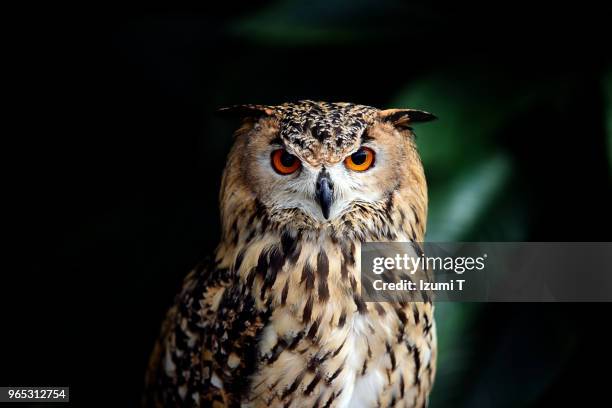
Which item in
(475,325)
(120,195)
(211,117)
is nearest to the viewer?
(475,325)

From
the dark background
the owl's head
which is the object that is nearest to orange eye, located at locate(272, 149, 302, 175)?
the owl's head

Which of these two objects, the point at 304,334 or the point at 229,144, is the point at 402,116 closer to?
the point at 304,334

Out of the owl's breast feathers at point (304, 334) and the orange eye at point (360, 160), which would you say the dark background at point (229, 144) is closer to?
the owl's breast feathers at point (304, 334)

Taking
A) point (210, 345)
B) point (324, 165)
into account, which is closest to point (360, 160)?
point (324, 165)

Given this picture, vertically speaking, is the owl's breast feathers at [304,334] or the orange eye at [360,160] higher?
the orange eye at [360,160]

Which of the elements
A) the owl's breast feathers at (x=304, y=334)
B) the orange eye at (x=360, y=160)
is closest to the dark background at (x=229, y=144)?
the owl's breast feathers at (x=304, y=334)

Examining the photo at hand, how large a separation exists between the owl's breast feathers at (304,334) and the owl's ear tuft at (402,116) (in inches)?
8.5

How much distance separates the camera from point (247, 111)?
1155 mm

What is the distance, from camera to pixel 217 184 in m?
2.02

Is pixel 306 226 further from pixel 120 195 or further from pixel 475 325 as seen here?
pixel 120 195

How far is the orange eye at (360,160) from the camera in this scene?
110cm

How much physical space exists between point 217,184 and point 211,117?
0.67ft

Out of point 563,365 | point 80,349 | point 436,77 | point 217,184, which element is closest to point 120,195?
point 217,184

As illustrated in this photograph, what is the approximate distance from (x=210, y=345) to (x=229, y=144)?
0.83m
